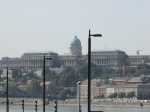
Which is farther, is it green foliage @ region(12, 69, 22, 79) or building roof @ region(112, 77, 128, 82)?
green foliage @ region(12, 69, 22, 79)

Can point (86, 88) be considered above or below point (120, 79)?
below

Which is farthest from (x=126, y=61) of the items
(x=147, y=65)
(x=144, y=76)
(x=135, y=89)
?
(x=135, y=89)

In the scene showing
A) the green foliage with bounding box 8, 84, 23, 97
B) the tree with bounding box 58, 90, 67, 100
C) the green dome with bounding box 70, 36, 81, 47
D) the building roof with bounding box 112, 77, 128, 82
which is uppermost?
the green dome with bounding box 70, 36, 81, 47

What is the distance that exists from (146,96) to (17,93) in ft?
63.7

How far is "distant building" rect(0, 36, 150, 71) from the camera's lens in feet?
576

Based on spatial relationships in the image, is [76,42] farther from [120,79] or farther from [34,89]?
[34,89]

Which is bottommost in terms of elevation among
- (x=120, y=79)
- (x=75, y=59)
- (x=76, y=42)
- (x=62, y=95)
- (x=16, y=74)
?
(x=62, y=95)

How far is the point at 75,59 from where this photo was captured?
179375 millimetres

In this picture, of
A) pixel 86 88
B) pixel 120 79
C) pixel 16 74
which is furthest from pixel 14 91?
pixel 16 74

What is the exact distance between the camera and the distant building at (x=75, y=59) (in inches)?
6909

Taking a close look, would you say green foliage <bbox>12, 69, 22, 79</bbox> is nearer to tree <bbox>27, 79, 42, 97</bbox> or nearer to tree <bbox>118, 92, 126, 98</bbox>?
tree <bbox>27, 79, 42, 97</bbox>

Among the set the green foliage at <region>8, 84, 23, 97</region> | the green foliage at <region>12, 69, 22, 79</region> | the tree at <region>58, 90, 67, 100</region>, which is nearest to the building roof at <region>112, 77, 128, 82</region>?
the tree at <region>58, 90, 67, 100</region>

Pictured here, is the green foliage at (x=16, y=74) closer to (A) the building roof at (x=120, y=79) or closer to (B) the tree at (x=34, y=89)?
(B) the tree at (x=34, y=89)

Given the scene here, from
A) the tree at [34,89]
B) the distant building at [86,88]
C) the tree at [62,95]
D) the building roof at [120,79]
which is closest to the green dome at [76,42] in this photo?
the building roof at [120,79]
